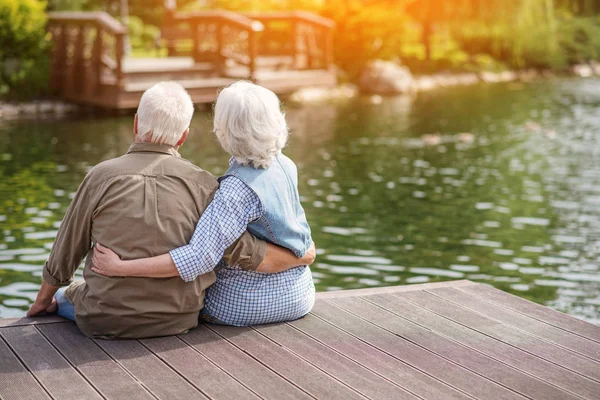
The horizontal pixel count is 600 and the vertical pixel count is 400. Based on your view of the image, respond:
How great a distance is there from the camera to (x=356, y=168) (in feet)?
40.0

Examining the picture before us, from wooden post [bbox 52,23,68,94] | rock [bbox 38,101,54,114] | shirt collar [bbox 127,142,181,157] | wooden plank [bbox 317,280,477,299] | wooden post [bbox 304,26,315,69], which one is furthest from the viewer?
wooden post [bbox 304,26,315,69]

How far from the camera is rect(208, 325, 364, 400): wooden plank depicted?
9.95ft

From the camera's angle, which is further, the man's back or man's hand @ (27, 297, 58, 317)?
man's hand @ (27, 297, 58, 317)

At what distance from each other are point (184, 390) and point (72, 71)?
51.7 ft

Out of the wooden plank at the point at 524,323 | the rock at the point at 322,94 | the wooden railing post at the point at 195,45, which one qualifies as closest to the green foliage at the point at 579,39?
the rock at the point at 322,94

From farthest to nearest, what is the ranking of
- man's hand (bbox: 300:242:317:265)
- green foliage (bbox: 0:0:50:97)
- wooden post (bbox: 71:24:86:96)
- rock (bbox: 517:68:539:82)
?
rock (bbox: 517:68:539:82)
wooden post (bbox: 71:24:86:96)
green foliage (bbox: 0:0:50:97)
man's hand (bbox: 300:242:317:265)

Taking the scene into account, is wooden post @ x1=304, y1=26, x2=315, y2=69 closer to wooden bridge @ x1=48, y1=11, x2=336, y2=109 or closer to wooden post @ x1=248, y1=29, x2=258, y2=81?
wooden bridge @ x1=48, y1=11, x2=336, y2=109

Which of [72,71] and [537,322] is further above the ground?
[72,71]

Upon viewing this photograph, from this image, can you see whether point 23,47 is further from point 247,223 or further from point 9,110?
point 247,223

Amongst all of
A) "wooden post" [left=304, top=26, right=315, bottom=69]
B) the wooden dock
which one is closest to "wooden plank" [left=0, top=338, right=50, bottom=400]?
the wooden dock

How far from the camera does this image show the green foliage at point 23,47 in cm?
1736

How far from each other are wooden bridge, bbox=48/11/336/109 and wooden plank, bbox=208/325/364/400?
43.3 ft

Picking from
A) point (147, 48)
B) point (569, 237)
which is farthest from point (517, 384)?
point (147, 48)

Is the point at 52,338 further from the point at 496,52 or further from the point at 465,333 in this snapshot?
the point at 496,52
